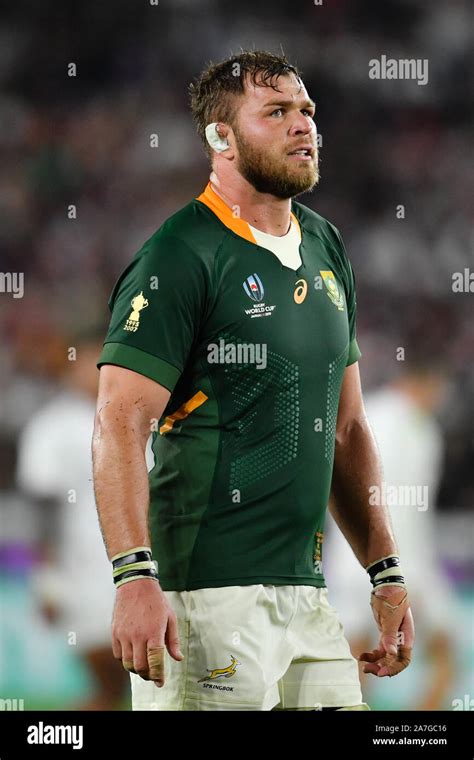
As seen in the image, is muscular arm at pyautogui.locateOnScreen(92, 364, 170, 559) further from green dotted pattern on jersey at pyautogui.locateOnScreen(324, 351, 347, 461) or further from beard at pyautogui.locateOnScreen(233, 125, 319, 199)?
beard at pyautogui.locateOnScreen(233, 125, 319, 199)

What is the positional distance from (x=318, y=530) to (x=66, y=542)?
7.36 feet

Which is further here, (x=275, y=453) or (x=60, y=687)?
(x=60, y=687)

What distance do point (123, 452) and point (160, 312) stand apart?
0.92ft

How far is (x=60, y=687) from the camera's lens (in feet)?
13.7

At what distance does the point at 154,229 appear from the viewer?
4910 millimetres

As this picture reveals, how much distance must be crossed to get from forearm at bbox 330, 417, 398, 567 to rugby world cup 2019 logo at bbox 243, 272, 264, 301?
455 millimetres

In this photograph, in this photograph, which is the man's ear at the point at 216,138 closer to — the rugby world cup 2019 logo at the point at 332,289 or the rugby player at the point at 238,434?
the rugby player at the point at 238,434

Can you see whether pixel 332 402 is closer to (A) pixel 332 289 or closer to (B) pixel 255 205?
(A) pixel 332 289

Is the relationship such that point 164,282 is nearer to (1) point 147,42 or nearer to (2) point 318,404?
(2) point 318,404

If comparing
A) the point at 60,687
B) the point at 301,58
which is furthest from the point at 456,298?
the point at 60,687

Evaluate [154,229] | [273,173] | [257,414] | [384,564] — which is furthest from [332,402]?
[154,229]

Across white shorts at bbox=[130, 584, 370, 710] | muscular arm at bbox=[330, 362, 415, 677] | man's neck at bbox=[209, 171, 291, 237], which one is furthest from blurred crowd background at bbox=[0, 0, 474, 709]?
man's neck at bbox=[209, 171, 291, 237]

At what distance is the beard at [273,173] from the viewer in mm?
2342

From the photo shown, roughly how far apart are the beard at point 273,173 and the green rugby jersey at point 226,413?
17cm
